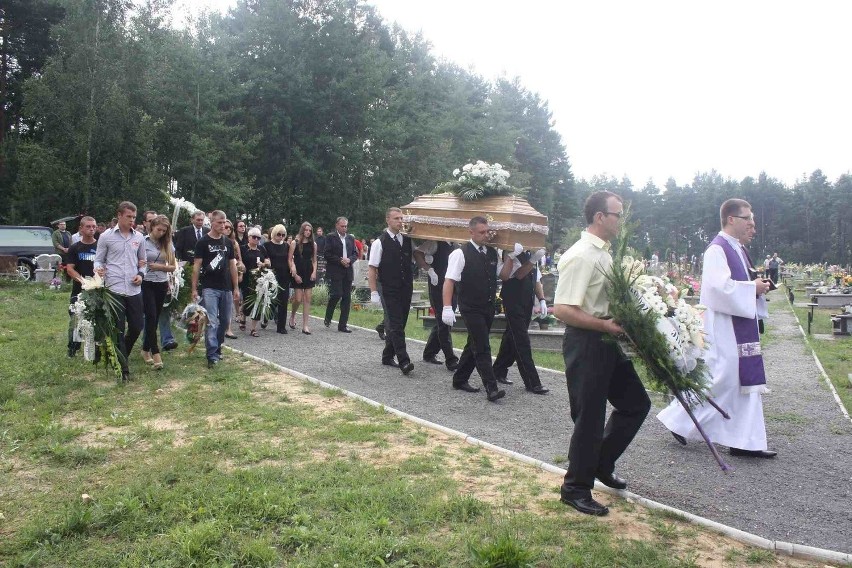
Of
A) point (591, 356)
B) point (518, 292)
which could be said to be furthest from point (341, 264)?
point (591, 356)

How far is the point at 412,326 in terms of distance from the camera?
15.7 metres

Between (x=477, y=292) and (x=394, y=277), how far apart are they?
1884 millimetres

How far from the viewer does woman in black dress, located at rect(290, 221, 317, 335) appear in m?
13.1

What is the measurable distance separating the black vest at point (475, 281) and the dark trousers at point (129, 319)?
3983 mm

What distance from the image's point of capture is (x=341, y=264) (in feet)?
42.7

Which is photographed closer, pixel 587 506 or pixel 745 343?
pixel 587 506

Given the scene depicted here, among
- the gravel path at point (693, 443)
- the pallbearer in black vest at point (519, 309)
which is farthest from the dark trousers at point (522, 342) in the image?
the gravel path at point (693, 443)

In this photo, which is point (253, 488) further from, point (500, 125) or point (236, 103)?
point (500, 125)

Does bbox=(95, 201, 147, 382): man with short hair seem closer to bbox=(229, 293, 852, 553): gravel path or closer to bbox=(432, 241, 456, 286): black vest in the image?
bbox=(229, 293, 852, 553): gravel path

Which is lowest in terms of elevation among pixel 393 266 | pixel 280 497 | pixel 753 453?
pixel 280 497

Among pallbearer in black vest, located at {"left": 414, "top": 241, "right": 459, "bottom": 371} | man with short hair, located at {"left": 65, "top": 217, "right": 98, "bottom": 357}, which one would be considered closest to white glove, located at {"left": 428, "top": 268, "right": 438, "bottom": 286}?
pallbearer in black vest, located at {"left": 414, "top": 241, "right": 459, "bottom": 371}

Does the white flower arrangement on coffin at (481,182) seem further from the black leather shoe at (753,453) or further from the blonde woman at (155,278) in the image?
the black leather shoe at (753,453)

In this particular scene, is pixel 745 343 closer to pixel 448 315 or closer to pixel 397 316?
pixel 448 315

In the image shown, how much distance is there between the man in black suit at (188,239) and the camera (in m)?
10.9
